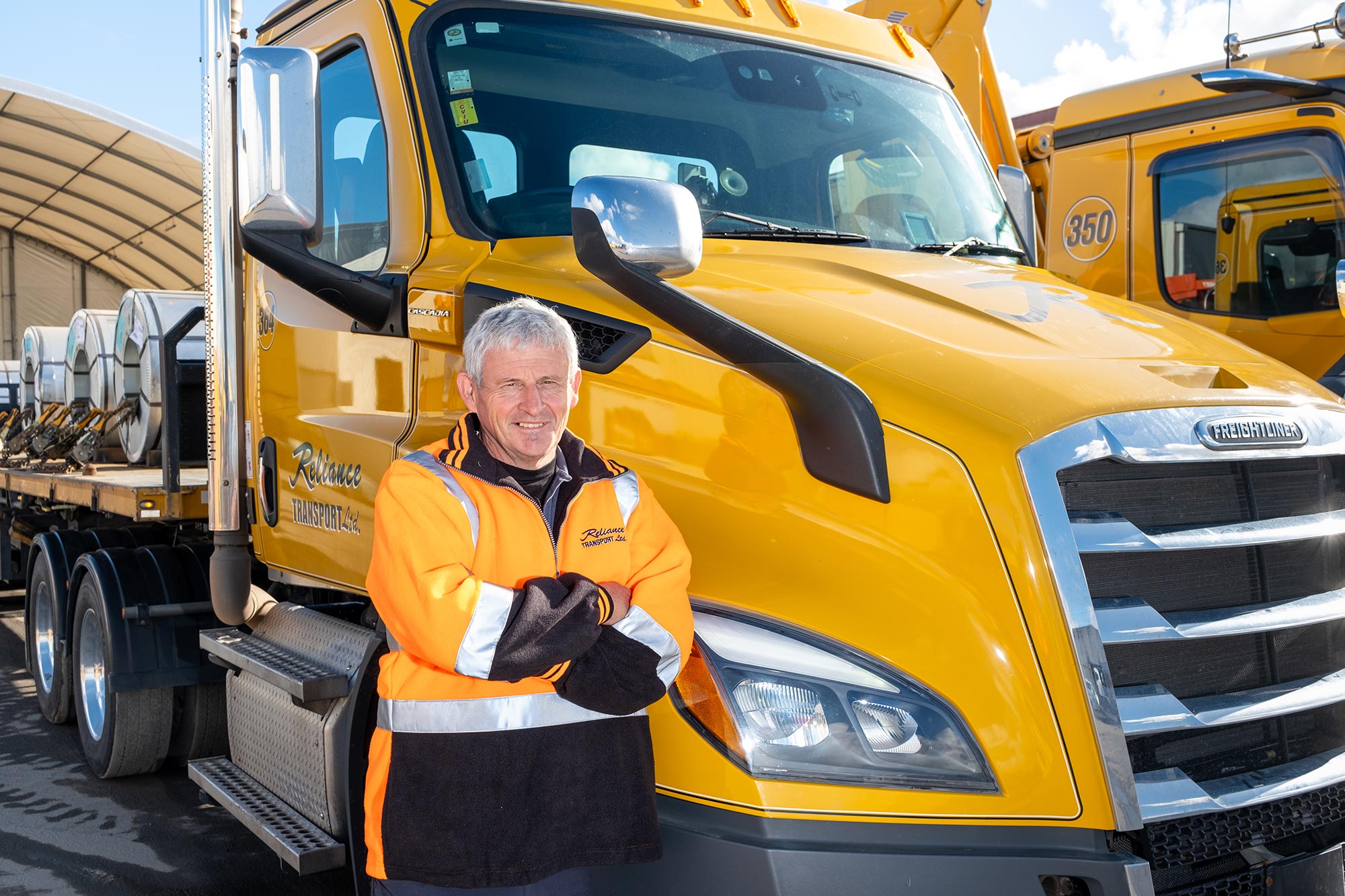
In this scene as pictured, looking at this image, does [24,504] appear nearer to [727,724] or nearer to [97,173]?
[727,724]

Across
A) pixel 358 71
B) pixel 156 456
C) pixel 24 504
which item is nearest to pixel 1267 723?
pixel 358 71

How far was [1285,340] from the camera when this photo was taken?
7.41m

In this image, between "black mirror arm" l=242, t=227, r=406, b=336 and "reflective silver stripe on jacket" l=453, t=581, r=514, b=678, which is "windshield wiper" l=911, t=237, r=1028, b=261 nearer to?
"black mirror arm" l=242, t=227, r=406, b=336

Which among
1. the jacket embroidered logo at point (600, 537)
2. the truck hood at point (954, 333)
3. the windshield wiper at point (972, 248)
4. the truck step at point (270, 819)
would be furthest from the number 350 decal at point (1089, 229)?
the jacket embroidered logo at point (600, 537)

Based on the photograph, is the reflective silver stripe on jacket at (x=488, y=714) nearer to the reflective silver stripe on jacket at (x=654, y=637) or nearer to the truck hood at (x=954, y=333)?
the reflective silver stripe on jacket at (x=654, y=637)

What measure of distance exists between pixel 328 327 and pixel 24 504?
16.2 ft

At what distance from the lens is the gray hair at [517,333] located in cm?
245

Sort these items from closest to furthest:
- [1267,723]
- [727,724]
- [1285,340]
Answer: [727,724] → [1267,723] → [1285,340]

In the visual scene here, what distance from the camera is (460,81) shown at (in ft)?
10.8

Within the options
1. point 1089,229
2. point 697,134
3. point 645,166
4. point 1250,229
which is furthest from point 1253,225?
point 645,166

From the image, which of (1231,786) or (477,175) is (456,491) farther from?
(1231,786)

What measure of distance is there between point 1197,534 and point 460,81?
2115 mm

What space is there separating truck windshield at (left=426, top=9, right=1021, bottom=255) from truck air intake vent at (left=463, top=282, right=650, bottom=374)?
0.30m

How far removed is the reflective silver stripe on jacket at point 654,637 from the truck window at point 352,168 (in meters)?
1.54
